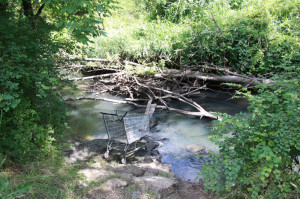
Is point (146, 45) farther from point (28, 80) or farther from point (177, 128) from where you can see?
point (28, 80)

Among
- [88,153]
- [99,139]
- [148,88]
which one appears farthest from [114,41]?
[88,153]

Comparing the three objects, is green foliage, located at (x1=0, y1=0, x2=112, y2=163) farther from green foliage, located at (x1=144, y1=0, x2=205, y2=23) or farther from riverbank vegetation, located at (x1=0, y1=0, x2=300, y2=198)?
green foliage, located at (x1=144, y1=0, x2=205, y2=23)

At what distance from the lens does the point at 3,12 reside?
3.87 metres

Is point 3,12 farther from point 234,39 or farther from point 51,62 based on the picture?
point 234,39

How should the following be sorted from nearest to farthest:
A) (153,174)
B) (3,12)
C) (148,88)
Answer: (3,12), (153,174), (148,88)

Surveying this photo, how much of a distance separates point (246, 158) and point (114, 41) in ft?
33.1

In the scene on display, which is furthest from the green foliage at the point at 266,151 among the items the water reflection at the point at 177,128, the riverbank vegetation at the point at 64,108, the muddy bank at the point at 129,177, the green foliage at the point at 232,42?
the green foliage at the point at 232,42

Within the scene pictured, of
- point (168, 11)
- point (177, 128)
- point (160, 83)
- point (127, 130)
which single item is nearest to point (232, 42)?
point (160, 83)

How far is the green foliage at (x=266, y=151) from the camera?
8.48 feet

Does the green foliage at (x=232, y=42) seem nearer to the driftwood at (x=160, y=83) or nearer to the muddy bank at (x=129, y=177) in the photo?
the driftwood at (x=160, y=83)

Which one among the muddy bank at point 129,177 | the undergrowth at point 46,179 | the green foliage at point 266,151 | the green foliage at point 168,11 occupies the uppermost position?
the green foliage at point 168,11

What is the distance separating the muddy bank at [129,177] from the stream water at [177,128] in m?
0.46

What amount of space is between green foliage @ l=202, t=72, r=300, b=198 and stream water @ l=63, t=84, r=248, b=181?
6.77ft

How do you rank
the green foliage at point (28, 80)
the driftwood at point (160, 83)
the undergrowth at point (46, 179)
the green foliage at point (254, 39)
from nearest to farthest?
1. the undergrowth at point (46, 179)
2. the green foliage at point (28, 80)
3. the green foliage at point (254, 39)
4. the driftwood at point (160, 83)
